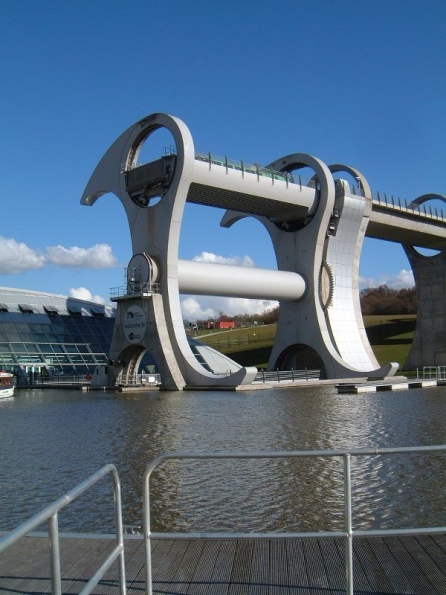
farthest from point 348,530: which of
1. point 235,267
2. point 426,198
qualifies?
point 426,198

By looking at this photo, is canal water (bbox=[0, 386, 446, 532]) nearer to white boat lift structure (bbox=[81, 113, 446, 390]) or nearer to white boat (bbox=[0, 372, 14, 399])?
white boat (bbox=[0, 372, 14, 399])

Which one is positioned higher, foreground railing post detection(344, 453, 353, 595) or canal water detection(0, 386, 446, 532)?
foreground railing post detection(344, 453, 353, 595)

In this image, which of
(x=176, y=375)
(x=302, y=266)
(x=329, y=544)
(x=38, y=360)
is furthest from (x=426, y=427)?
(x=38, y=360)

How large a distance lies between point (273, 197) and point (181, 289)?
8.13 meters

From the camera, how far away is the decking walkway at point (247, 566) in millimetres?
6098

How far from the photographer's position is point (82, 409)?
26875mm

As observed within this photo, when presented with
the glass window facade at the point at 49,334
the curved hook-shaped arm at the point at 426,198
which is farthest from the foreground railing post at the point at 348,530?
the curved hook-shaped arm at the point at 426,198

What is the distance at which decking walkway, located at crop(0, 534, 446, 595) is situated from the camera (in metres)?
6.10

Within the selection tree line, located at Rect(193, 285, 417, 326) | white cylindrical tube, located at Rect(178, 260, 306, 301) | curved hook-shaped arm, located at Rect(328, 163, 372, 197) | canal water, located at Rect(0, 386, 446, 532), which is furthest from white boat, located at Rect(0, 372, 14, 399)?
tree line, located at Rect(193, 285, 417, 326)

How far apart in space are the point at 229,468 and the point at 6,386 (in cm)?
2652

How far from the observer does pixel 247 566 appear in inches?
263

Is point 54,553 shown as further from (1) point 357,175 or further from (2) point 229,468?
(1) point 357,175

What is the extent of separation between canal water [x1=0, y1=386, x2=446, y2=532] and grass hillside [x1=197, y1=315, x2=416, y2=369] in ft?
154

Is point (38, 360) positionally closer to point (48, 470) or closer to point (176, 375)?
point (176, 375)
